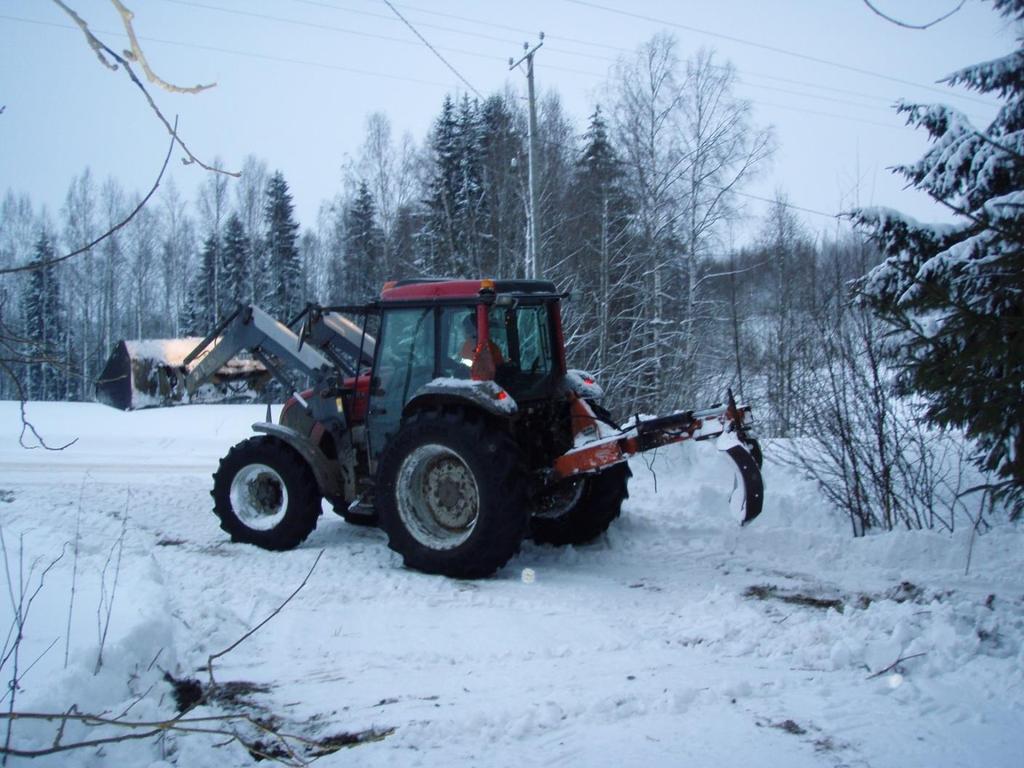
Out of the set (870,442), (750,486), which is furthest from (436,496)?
(870,442)

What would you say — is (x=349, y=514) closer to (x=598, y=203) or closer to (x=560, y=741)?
(x=560, y=741)

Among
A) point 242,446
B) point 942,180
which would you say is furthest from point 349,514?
point 942,180

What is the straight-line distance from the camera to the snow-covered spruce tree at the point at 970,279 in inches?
130

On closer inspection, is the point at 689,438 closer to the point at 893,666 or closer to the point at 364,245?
the point at 893,666

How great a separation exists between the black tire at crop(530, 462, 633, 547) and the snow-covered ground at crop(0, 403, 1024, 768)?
0.66 feet

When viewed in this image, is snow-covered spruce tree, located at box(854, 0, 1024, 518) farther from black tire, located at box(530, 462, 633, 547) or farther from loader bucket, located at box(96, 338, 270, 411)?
loader bucket, located at box(96, 338, 270, 411)

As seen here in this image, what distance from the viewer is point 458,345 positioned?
6492 millimetres

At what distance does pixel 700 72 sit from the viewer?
20047 millimetres

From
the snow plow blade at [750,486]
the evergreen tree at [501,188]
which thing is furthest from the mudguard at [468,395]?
the evergreen tree at [501,188]

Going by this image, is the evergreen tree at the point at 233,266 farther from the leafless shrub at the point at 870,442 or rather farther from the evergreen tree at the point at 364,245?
the leafless shrub at the point at 870,442

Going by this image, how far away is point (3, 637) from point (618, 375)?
12.9 metres

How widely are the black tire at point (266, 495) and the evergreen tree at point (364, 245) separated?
19616mm

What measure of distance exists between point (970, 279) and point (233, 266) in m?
32.8

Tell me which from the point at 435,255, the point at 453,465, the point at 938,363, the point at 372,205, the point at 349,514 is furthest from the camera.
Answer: the point at 372,205
